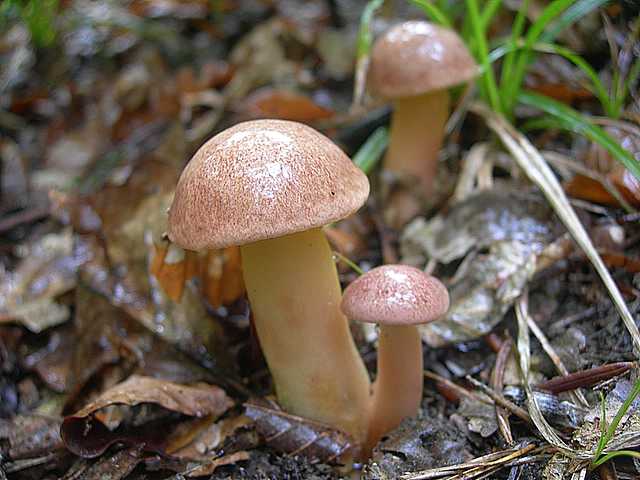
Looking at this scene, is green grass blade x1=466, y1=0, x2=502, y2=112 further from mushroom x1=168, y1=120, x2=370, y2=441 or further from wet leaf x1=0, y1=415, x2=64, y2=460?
wet leaf x1=0, y1=415, x2=64, y2=460

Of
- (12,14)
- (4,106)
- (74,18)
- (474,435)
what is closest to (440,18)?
(474,435)

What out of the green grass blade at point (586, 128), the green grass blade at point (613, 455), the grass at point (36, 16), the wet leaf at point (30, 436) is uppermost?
the grass at point (36, 16)

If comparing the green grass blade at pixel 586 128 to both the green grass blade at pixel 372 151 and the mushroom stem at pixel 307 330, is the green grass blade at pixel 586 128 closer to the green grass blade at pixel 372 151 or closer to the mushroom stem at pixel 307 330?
the green grass blade at pixel 372 151

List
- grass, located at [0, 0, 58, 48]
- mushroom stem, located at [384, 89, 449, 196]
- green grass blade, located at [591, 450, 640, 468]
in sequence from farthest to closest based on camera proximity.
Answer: grass, located at [0, 0, 58, 48] < mushroom stem, located at [384, 89, 449, 196] < green grass blade, located at [591, 450, 640, 468]

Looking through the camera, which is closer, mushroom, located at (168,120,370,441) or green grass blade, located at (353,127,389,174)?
mushroom, located at (168,120,370,441)

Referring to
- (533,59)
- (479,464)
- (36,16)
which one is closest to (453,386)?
(479,464)

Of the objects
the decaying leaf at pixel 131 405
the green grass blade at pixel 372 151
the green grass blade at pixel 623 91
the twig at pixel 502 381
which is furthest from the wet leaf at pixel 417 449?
the green grass blade at pixel 623 91

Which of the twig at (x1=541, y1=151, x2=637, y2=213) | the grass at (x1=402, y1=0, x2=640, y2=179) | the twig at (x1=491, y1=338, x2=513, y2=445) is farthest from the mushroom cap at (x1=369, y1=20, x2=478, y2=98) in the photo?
the twig at (x1=491, y1=338, x2=513, y2=445)

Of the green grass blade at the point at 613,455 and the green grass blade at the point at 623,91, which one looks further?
the green grass blade at the point at 623,91
